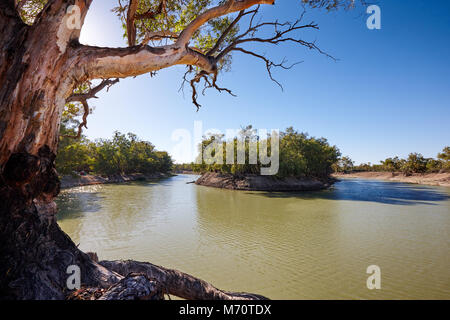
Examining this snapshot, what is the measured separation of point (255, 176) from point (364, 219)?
16695 mm

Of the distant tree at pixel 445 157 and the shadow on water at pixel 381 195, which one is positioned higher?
the distant tree at pixel 445 157

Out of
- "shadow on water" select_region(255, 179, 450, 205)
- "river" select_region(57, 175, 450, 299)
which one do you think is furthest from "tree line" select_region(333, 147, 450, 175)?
"river" select_region(57, 175, 450, 299)

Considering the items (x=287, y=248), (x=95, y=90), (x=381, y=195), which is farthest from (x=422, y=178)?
(x=95, y=90)

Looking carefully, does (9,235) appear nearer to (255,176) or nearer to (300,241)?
(300,241)

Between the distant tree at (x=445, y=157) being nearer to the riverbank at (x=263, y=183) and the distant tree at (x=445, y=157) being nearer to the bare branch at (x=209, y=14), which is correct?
the riverbank at (x=263, y=183)

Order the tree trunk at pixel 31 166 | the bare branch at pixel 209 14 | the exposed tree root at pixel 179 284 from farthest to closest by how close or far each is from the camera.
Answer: the bare branch at pixel 209 14, the exposed tree root at pixel 179 284, the tree trunk at pixel 31 166

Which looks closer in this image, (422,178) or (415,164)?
(422,178)

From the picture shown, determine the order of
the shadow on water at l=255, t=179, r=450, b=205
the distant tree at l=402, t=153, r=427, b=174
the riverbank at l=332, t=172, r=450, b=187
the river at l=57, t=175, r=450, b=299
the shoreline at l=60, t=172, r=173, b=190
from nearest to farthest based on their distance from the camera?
1. the river at l=57, t=175, r=450, b=299
2. the shadow on water at l=255, t=179, r=450, b=205
3. the shoreline at l=60, t=172, r=173, b=190
4. the riverbank at l=332, t=172, r=450, b=187
5. the distant tree at l=402, t=153, r=427, b=174

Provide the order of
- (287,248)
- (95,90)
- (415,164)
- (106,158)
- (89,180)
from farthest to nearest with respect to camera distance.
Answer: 1. (415,164)
2. (106,158)
3. (89,180)
4. (287,248)
5. (95,90)

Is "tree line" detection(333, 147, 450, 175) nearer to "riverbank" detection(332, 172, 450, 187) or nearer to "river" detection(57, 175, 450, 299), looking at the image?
"riverbank" detection(332, 172, 450, 187)

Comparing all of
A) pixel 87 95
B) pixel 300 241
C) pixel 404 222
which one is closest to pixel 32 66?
pixel 87 95
